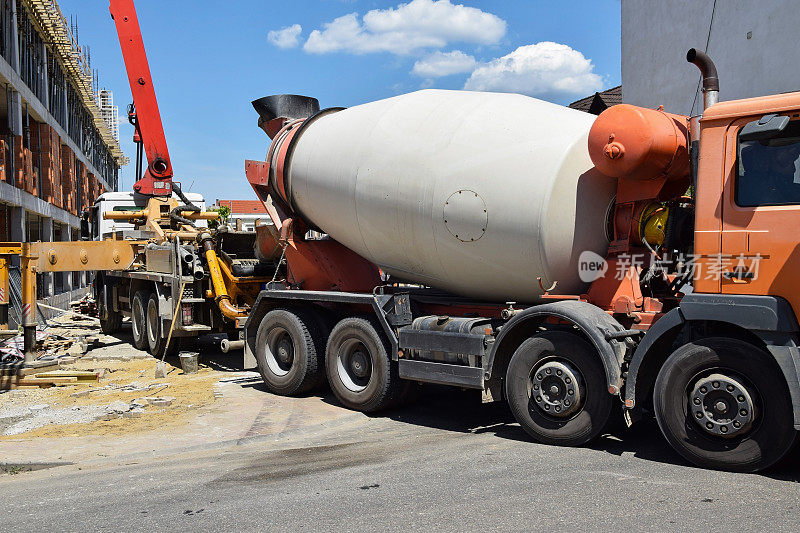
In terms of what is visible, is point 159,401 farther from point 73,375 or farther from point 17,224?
point 17,224

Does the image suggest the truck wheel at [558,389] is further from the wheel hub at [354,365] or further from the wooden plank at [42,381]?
the wooden plank at [42,381]

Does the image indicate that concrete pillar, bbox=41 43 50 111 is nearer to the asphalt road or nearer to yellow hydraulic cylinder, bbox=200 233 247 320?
yellow hydraulic cylinder, bbox=200 233 247 320

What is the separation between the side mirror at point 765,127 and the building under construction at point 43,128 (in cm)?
2060

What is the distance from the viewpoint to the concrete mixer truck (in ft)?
17.1

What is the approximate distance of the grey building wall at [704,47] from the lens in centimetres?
1541

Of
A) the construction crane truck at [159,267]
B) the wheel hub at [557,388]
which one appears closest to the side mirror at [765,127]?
the wheel hub at [557,388]

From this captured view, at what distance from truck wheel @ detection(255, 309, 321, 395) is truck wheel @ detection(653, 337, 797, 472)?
4.40 metres

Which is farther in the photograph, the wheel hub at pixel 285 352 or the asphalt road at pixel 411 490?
the wheel hub at pixel 285 352

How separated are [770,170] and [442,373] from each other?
11.1ft

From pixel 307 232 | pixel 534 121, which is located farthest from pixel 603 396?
pixel 307 232

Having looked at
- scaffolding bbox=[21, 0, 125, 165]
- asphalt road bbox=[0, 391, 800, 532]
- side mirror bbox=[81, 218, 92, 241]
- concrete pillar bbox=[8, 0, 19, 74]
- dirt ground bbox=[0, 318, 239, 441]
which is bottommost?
dirt ground bbox=[0, 318, 239, 441]

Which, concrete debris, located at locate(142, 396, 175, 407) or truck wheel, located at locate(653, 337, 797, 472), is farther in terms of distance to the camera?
concrete debris, located at locate(142, 396, 175, 407)

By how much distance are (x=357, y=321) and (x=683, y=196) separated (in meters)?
3.57

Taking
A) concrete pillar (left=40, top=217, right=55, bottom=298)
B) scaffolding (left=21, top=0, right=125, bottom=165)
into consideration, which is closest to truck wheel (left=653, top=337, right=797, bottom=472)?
concrete pillar (left=40, top=217, right=55, bottom=298)
